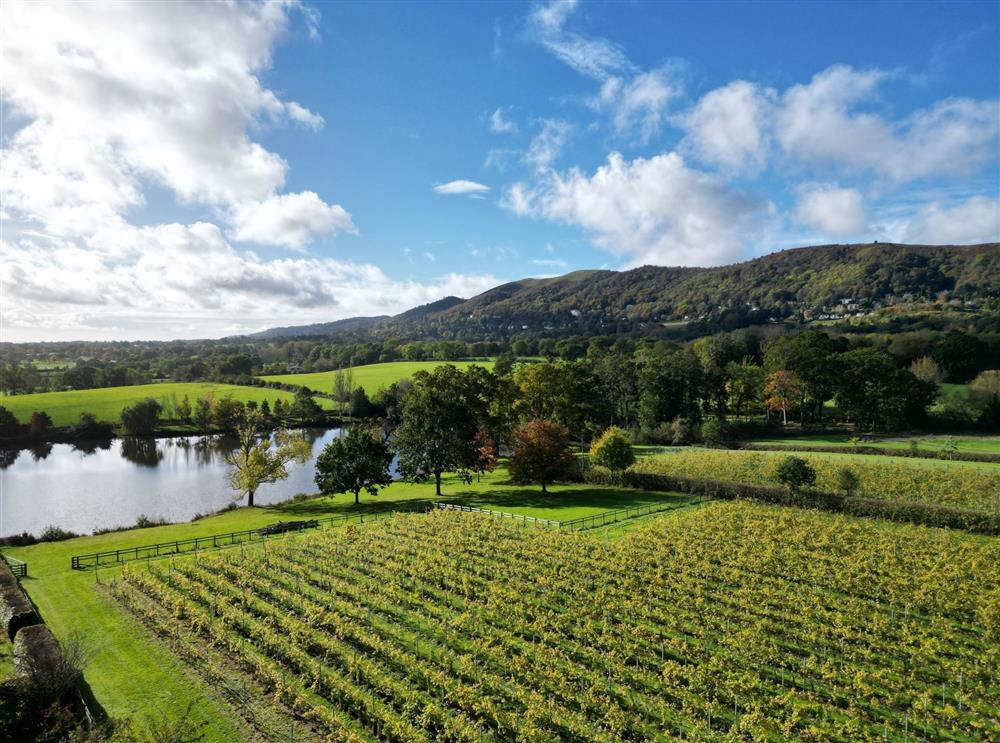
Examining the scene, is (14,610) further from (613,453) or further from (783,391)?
(783,391)

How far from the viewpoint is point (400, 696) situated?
16719mm

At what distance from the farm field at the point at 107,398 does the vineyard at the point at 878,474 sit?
79.5 m

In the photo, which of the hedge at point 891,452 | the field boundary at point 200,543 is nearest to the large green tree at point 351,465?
the field boundary at point 200,543

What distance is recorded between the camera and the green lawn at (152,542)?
17.6 metres

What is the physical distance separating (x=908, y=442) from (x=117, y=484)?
8796cm

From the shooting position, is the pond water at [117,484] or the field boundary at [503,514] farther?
the pond water at [117,484]

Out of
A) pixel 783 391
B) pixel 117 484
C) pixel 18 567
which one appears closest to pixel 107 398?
pixel 117 484

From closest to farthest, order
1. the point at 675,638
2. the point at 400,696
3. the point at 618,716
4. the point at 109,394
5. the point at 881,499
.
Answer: the point at 618,716
the point at 400,696
the point at 675,638
the point at 881,499
the point at 109,394

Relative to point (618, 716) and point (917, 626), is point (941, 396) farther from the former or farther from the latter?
point (618, 716)

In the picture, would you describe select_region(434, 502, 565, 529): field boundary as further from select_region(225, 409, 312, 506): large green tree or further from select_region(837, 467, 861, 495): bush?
select_region(837, 467, 861, 495): bush

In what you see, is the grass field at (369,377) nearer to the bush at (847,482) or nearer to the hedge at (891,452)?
the hedge at (891,452)

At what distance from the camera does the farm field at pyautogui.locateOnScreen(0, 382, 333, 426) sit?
96.3m

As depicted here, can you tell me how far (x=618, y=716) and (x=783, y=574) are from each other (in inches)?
623

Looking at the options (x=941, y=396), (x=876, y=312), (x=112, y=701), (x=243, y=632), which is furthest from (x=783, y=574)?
(x=876, y=312)
